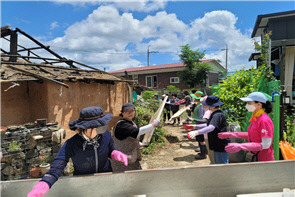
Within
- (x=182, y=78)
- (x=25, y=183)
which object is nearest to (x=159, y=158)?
(x=25, y=183)

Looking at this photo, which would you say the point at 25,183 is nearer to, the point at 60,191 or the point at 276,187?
the point at 60,191

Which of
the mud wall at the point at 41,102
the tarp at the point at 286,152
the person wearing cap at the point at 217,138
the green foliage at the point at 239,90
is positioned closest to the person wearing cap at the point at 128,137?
the person wearing cap at the point at 217,138

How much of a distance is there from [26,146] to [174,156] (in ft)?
13.4

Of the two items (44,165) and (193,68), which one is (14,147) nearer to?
(44,165)

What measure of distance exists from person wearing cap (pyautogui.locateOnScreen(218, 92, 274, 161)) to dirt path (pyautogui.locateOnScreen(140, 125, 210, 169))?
2.81 m

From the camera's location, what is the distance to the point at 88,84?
21.1 feet

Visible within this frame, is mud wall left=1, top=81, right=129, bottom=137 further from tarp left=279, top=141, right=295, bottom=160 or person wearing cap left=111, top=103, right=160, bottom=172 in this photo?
tarp left=279, top=141, right=295, bottom=160

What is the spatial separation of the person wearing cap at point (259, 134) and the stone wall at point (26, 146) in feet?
12.6

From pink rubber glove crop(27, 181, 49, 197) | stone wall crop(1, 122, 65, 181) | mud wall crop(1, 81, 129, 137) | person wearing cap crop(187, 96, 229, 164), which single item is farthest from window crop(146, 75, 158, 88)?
pink rubber glove crop(27, 181, 49, 197)

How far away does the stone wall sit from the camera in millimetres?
3803

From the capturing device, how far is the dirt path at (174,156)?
5.32 meters

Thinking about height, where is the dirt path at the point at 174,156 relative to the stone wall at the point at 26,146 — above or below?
below

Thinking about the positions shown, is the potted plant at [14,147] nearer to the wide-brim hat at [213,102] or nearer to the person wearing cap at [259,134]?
the wide-brim hat at [213,102]

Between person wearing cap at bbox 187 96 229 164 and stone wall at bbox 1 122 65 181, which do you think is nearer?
person wearing cap at bbox 187 96 229 164
